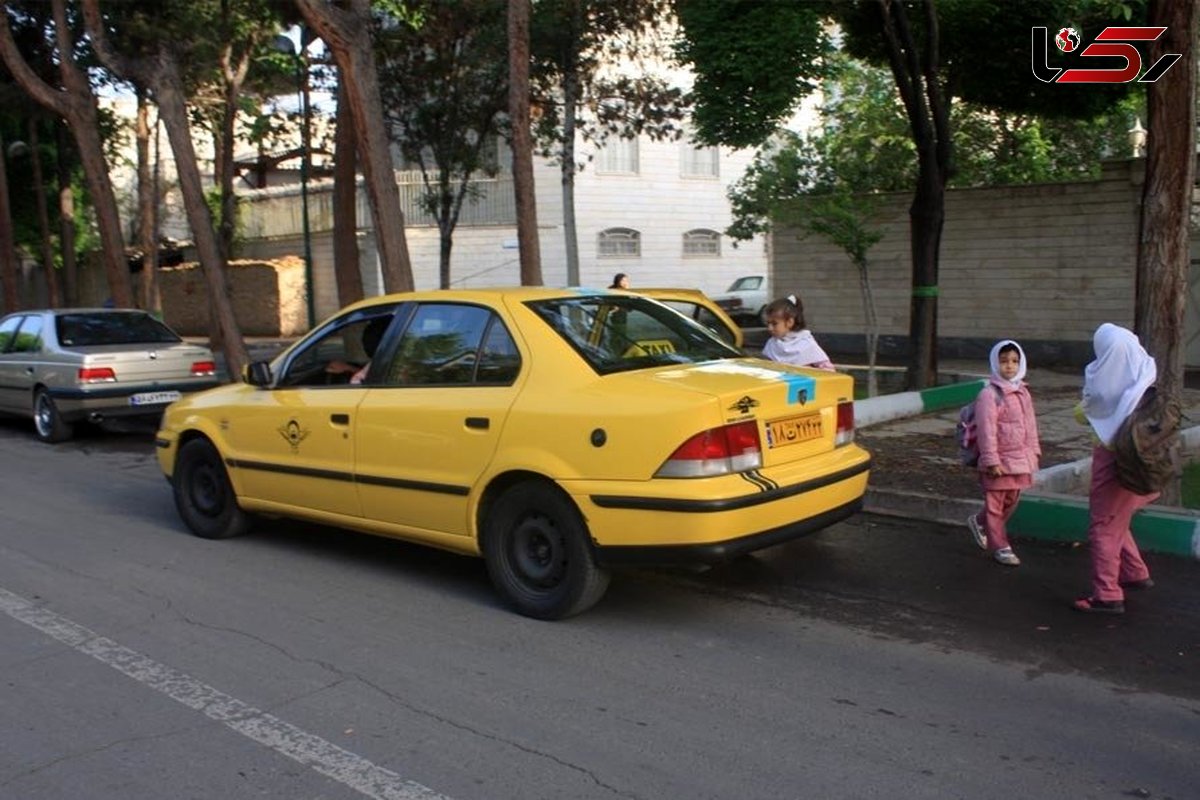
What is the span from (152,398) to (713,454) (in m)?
9.28

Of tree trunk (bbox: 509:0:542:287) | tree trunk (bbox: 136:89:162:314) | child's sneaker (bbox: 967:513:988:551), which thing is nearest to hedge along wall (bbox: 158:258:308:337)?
tree trunk (bbox: 136:89:162:314)

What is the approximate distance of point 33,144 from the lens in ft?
78.4

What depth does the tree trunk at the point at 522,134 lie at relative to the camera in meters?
11.6

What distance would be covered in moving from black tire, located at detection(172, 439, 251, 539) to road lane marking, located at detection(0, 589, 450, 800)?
157 centimetres

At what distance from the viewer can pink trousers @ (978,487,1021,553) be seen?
20.6ft

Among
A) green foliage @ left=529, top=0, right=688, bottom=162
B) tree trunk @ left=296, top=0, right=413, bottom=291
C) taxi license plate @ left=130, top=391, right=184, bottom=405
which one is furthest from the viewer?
green foliage @ left=529, top=0, right=688, bottom=162

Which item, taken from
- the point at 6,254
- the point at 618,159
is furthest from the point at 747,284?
the point at 6,254

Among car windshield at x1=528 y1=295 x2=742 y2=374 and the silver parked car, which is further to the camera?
the silver parked car

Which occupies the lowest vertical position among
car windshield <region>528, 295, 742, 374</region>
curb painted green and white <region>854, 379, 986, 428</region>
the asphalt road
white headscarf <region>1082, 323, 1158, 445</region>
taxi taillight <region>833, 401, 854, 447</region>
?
the asphalt road

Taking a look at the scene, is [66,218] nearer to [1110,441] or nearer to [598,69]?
[598,69]

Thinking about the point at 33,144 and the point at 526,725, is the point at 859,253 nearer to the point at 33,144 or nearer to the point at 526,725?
the point at 526,725

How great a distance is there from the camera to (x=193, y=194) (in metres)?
15.2

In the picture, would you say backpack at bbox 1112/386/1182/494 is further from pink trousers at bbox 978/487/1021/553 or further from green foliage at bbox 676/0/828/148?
green foliage at bbox 676/0/828/148

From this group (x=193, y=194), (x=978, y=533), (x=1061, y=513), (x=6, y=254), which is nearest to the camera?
(x=978, y=533)
